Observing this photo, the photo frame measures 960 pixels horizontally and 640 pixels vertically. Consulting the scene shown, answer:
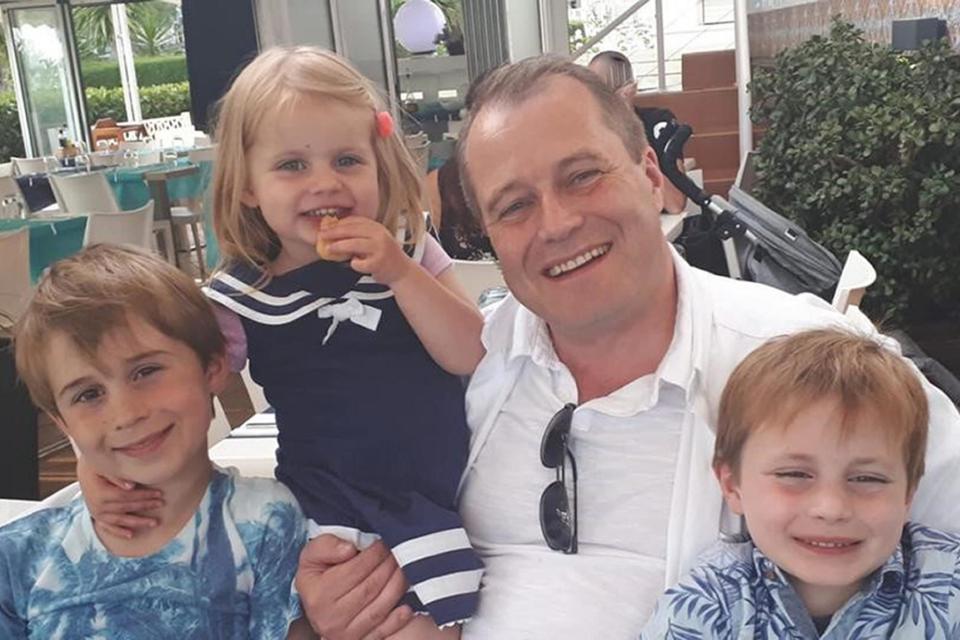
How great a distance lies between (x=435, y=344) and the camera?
1.69 m

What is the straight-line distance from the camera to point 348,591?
5.14ft

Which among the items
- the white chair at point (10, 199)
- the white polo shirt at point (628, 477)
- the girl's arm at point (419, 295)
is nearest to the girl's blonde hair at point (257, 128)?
the girl's arm at point (419, 295)

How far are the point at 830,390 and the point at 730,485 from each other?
20cm

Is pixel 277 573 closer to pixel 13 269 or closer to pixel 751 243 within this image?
pixel 751 243

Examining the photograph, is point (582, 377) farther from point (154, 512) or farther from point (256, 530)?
point (154, 512)

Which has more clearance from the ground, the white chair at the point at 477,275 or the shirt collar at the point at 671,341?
the shirt collar at the point at 671,341

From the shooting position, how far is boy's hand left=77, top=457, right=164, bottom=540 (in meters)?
1.53

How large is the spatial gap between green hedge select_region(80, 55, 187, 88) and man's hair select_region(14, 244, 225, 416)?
1506 cm

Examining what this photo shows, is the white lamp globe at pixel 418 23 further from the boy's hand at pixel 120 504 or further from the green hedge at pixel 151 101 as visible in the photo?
the boy's hand at pixel 120 504

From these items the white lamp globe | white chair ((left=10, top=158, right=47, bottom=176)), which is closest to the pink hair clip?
white chair ((left=10, top=158, right=47, bottom=176))

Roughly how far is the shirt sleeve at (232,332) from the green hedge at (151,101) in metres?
16.1

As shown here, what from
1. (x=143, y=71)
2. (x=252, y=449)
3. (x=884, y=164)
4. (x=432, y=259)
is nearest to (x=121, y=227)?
(x=884, y=164)

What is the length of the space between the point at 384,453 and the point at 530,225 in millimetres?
478

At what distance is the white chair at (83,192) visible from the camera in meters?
8.13
